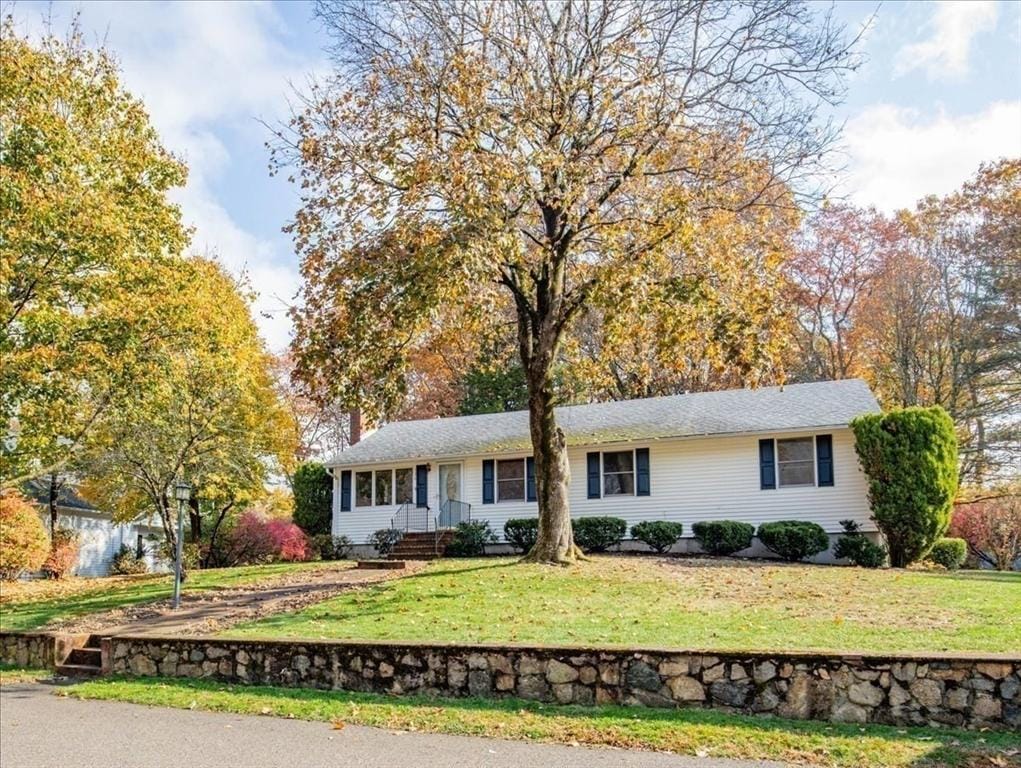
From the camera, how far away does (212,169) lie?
50.1 feet

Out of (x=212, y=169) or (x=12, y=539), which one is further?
(x=12, y=539)

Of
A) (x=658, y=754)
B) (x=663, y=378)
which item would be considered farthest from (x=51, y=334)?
(x=663, y=378)

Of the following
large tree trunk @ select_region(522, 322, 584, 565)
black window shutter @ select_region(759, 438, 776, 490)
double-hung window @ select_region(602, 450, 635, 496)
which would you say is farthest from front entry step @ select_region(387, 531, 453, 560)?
black window shutter @ select_region(759, 438, 776, 490)

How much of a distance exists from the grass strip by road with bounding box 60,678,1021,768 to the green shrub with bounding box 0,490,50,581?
13918mm

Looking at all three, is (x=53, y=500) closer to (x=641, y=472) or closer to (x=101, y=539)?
(x=101, y=539)

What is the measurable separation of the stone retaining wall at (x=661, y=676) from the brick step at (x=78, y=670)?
1.64 m

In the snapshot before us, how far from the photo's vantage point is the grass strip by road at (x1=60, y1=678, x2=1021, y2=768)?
5.66 m

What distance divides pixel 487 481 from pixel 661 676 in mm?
16029

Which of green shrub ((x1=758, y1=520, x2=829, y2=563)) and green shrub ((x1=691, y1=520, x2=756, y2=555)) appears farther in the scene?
green shrub ((x1=691, y1=520, x2=756, y2=555))

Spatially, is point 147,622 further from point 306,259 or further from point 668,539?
point 668,539

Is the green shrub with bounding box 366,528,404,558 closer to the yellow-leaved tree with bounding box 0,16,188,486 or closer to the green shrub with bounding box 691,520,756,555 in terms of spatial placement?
the green shrub with bounding box 691,520,756,555

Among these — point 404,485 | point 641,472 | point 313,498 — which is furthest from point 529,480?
point 313,498

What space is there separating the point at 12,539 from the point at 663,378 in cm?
2219

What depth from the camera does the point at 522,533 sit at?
68.7 ft
